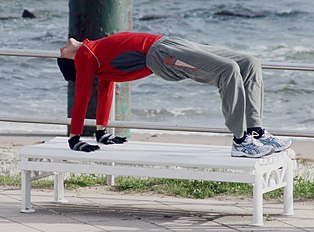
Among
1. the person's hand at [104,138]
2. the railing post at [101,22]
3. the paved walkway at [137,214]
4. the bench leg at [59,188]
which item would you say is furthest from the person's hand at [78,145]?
the railing post at [101,22]

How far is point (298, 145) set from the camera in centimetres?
1180

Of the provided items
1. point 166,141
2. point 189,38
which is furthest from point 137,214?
point 189,38

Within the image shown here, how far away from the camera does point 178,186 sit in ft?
24.1

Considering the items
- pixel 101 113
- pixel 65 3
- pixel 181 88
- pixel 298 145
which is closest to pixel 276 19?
pixel 65 3

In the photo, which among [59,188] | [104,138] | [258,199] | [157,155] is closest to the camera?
[258,199]

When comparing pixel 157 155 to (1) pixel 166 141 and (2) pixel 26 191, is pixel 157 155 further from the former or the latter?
(1) pixel 166 141

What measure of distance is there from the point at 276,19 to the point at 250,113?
24.3 metres

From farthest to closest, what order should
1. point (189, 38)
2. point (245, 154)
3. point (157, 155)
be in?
point (189, 38), point (157, 155), point (245, 154)

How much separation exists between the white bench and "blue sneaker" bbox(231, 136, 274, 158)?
5 centimetres

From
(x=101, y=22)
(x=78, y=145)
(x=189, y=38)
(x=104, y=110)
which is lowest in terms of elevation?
(x=78, y=145)

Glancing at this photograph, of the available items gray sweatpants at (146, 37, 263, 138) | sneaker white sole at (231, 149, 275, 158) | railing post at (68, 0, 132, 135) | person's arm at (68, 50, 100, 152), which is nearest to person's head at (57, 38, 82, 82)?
person's arm at (68, 50, 100, 152)

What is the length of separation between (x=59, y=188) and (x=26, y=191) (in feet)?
1.53

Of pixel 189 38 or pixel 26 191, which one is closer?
pixel 26 191

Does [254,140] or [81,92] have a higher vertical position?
[81,92]
